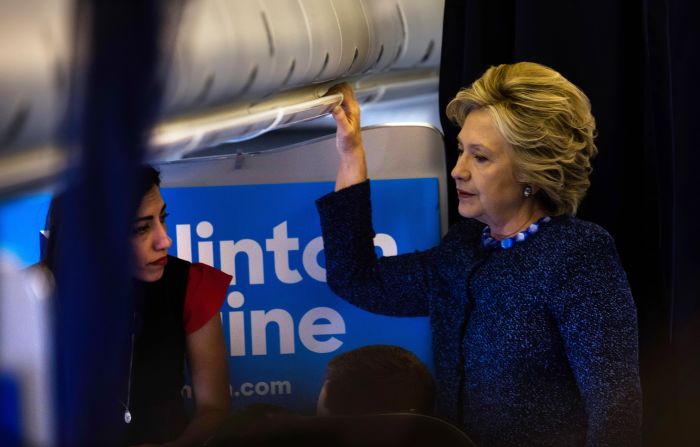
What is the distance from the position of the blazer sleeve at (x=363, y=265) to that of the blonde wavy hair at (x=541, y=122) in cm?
27

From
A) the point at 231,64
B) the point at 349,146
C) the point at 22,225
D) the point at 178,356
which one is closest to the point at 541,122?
the point at 349,146

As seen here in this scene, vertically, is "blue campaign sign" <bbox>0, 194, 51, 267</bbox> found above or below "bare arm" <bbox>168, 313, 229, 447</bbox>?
above

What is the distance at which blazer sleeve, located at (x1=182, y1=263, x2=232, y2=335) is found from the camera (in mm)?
1573

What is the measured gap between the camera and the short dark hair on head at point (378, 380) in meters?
1.71

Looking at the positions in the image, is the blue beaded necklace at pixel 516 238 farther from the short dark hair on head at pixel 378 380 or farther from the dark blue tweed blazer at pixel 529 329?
the short dark hair on head at pixel 378 380

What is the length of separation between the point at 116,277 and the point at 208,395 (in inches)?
58.1

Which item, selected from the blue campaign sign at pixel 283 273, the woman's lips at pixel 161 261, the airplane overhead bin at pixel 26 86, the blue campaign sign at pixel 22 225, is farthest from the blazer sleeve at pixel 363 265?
the airplane overhead bin at pixel 26 86

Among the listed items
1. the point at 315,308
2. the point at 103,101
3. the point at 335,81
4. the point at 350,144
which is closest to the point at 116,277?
the point at 103,101

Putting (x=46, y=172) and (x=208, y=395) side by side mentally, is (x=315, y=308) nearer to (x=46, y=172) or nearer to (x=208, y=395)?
(x=208, y=395)

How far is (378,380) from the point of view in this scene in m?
1.72

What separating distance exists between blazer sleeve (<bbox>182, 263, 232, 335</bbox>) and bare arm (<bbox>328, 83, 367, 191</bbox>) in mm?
289

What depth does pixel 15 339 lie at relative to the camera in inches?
8.9

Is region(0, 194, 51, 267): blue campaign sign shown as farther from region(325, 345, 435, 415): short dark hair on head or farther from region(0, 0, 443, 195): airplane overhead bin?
region(325, 345, 435, 415): short dark hair on head

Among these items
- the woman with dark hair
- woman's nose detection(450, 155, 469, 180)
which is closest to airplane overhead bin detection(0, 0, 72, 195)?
the woman with dark hair
